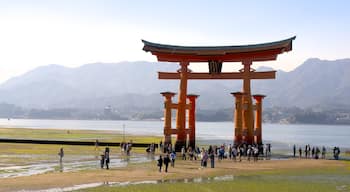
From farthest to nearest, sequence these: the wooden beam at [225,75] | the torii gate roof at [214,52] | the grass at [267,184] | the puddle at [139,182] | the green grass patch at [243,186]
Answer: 1. the wooden beam at [225,75]
2. the torii gate roof at [214,52]
3. the grass at [267,184]
4. the green grass patch at [243,186]
5. the puddle at [139,182]

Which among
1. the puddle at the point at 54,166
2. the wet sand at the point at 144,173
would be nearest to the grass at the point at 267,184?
the wet sand at the point at 144,173

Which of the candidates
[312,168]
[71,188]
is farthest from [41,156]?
[312,168]

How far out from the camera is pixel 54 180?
2417 centimetres

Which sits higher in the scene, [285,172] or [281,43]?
[281,43]

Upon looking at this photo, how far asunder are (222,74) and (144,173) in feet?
67.4

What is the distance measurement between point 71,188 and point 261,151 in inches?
999

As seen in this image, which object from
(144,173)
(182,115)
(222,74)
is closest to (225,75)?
(222,74)

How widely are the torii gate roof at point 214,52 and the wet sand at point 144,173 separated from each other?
1120 centimetres

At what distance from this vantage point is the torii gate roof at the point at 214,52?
43281 millimetres

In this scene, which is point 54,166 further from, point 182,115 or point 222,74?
point 222,74

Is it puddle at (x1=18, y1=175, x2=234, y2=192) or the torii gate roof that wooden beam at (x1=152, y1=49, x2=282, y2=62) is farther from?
puddle at (x1=18, y1=175, x2=234, y2=192)

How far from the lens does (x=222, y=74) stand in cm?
4647

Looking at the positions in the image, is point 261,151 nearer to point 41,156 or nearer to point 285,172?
point 285,172

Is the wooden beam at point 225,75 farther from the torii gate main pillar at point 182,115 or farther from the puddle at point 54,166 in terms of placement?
the puddle at point 54,166
